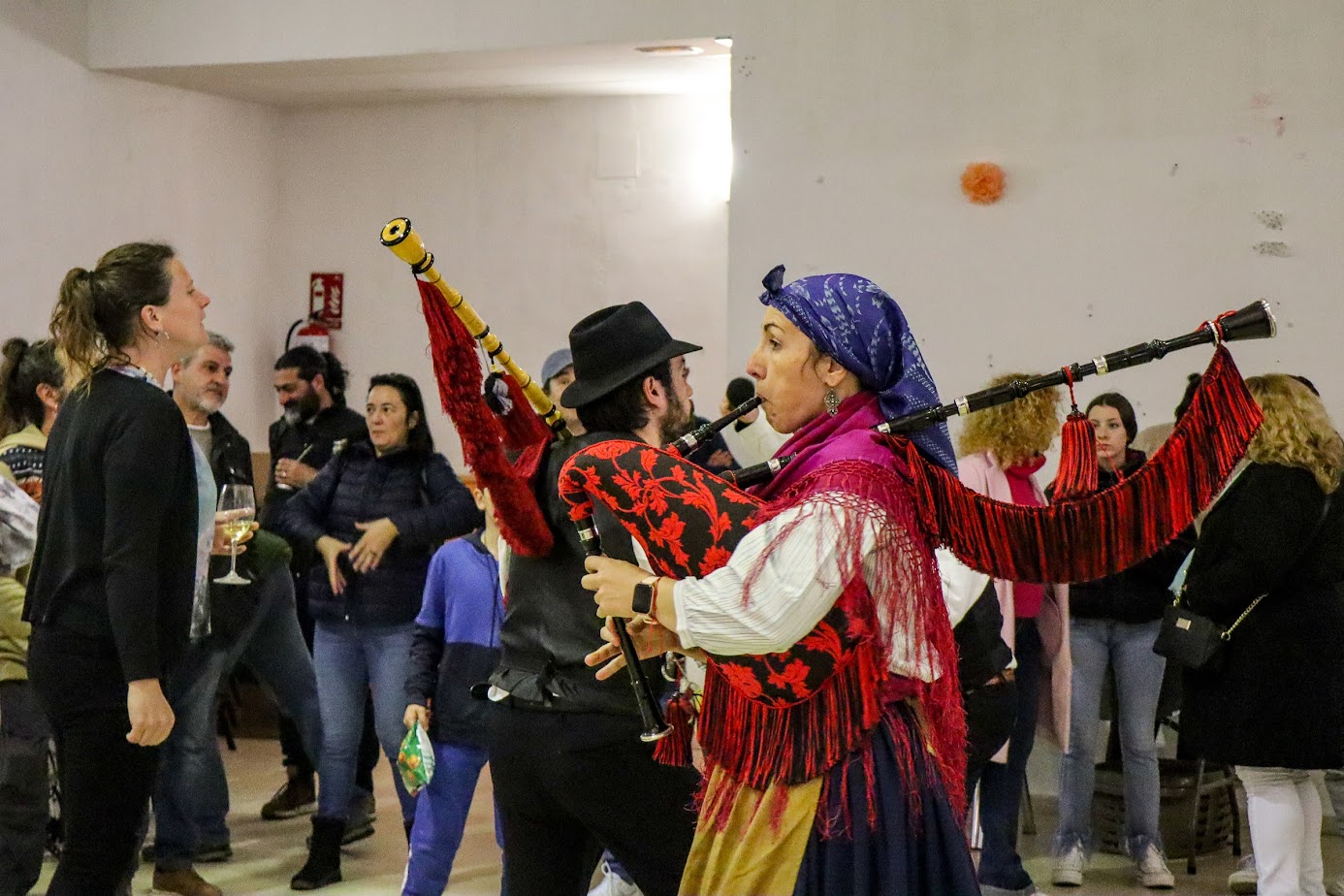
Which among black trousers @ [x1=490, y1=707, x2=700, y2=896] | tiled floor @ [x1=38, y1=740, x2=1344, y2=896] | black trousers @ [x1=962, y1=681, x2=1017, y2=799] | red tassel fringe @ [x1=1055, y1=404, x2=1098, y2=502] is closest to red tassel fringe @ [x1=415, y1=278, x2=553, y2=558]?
black trousers @ [x1=490, y1=707, x2=700, y2=896]

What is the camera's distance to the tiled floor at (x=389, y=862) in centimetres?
440

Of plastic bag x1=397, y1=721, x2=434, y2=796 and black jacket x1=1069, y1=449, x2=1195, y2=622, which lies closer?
plastic bag x1=397, y1=721, x2=434, y2=796

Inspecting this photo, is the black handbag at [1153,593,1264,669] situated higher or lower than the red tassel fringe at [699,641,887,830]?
lower

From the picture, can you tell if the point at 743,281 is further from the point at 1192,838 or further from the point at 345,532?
the point at 1192,838

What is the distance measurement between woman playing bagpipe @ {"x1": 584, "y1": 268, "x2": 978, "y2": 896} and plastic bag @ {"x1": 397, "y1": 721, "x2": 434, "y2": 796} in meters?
1.72

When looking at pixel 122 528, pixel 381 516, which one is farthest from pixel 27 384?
pixel 122 528

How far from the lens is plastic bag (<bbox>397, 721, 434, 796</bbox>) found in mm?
3633

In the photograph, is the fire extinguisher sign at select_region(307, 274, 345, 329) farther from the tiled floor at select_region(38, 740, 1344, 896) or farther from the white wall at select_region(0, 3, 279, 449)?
the tiled floor at select_region(38, 740, 1344, 896)

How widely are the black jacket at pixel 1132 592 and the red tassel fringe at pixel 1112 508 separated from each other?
2.67m

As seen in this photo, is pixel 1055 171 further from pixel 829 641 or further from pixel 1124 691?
pixel 829 641

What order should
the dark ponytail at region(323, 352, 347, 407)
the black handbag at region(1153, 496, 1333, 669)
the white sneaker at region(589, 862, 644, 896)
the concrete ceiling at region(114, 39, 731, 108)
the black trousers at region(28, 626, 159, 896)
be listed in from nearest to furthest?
the black trousers at region(28, 626, 159, 896), the black handbag at region(1153, 496, 1333, 669), the white sneaker at region(589, 862, 644, 896), the dark ponytail at region(323, 352, 347, 407), the concrete ceiling at region(114, 39, 731, 108)

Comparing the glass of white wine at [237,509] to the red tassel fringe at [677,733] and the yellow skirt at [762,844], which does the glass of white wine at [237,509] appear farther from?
the yellow skirt at [762,844]

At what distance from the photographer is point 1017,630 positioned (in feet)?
14.3

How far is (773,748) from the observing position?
195 centimetres
